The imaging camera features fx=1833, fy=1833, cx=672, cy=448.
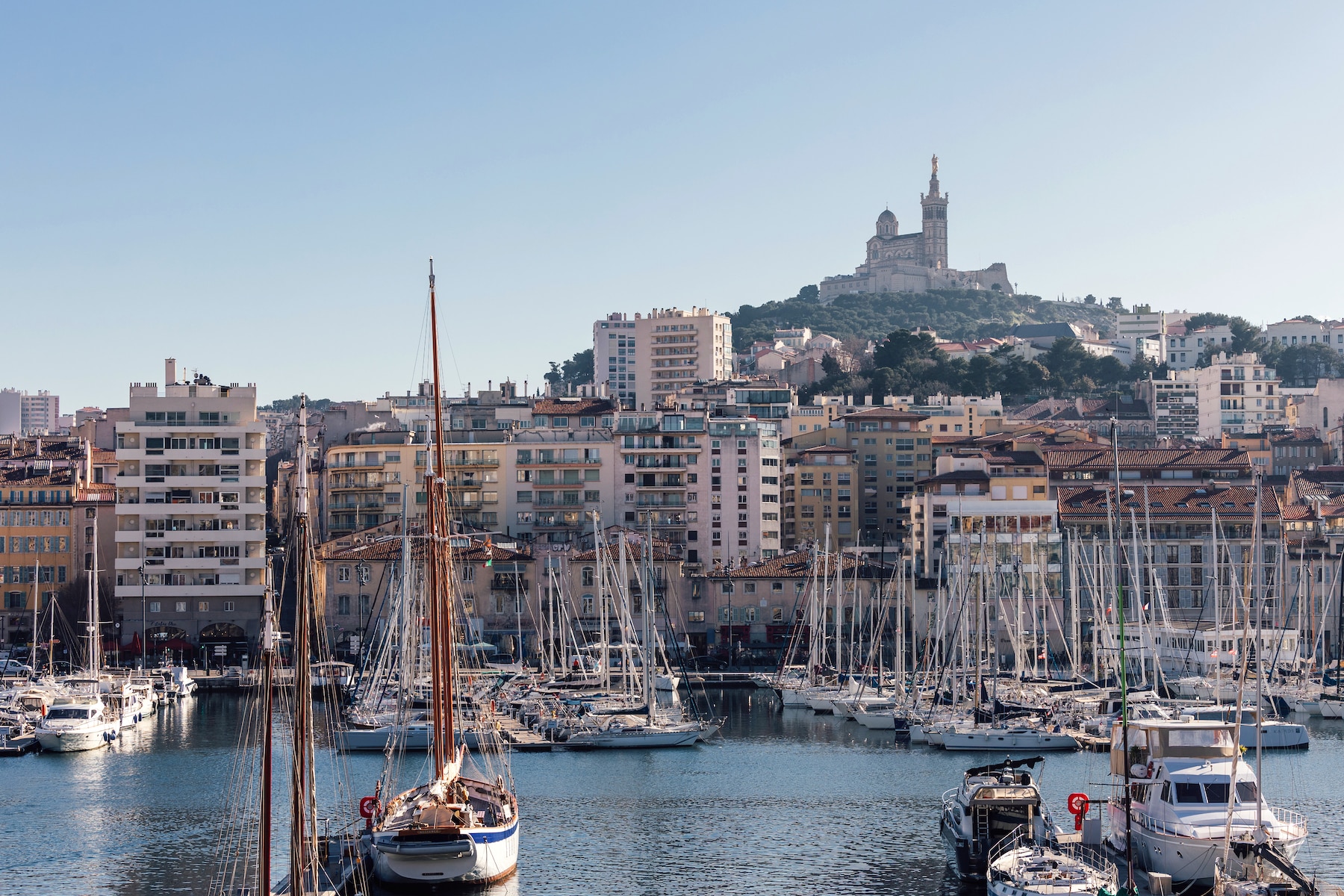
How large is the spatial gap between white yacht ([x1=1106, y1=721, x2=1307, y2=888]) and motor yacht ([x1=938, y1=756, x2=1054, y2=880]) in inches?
73.1

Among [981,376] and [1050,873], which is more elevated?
[981,376]

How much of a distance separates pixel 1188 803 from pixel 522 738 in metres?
34.6

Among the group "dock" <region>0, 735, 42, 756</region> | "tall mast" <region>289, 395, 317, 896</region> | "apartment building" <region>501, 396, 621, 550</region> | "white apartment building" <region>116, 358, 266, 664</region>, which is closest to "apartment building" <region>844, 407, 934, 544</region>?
"apartment building" <region>501, 396, 621, 550</region>

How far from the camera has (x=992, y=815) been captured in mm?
43344

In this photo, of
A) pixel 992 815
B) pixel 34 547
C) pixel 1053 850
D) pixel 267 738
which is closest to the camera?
pixel 267 738

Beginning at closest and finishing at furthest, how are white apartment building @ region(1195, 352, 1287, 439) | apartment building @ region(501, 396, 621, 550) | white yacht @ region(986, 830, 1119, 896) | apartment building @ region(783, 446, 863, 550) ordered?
white yacht @ region(986, 830, 1119, 896) < apartment building @ region(501, 396, 621, 550) < apartment building @ region(783, 446, 863, 550) < white apartment building @ region(1195, 352, 1287, 439)

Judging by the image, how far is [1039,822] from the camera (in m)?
42.1

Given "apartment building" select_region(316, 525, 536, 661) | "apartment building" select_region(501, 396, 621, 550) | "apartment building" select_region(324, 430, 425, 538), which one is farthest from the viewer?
"apartment building" select_region(501, 396, 621, 550)

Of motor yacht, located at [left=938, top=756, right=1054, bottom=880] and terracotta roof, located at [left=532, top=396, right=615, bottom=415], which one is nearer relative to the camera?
motor yacht, located at [left=938, top=756, right=1054, bottom=880]

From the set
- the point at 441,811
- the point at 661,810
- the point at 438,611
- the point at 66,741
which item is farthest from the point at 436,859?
the point at 66,741

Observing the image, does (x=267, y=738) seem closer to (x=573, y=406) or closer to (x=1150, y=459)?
(x=1150, y=459)

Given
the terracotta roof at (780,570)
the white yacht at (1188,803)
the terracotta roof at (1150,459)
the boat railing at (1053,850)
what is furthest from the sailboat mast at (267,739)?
the terracotta roof at (1150,459)

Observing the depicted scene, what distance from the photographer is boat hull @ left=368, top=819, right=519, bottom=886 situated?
132 ft

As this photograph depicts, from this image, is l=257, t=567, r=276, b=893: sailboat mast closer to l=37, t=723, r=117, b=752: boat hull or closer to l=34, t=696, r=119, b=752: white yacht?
l=37, t=723, r=117, b=752: boat hull
